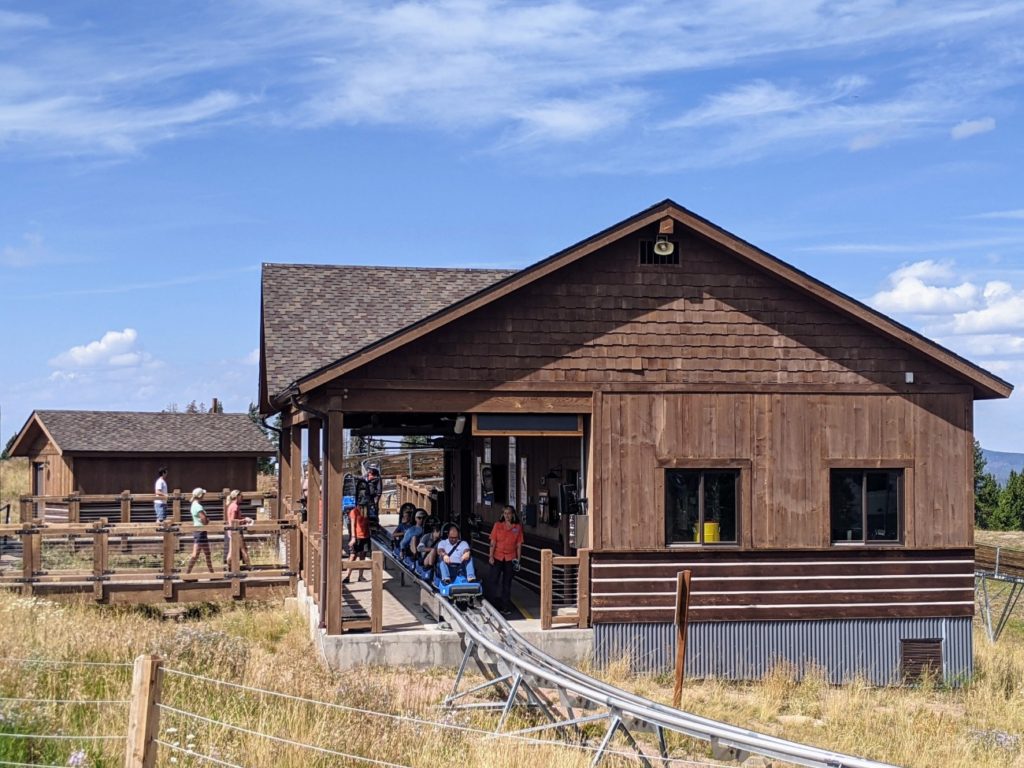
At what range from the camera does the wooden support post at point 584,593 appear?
56.5 ft

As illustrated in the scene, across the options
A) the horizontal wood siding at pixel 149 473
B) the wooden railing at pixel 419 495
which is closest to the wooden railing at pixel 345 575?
the wooden railing at pixel 419 495

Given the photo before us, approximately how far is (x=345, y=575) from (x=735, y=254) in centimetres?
908

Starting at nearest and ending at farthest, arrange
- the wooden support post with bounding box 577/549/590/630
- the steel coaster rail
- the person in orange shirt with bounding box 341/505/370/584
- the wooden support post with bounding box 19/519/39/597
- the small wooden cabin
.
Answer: the steel coaster rail < the wooden support post with bounding box 577/549/590/630 < the wooden support post with bounding box 19/519/39/597 < the person in orange shirt with bounding box 341/505/370/584 < the small wooden cabin

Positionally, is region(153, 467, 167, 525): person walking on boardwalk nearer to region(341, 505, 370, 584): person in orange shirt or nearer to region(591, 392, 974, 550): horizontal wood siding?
region(341, 505, 370, 584): person in orange shirt

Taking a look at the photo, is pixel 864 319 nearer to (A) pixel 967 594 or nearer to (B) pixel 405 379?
(A) pixel 967 594

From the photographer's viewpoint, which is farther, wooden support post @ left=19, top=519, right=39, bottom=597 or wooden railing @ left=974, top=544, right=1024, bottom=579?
wooden railing @ left=974, top=544, right=1024, bottom=579

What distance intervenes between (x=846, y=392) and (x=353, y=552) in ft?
28.7

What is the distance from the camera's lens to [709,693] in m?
16.5

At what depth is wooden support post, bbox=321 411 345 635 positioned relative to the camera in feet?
53.6

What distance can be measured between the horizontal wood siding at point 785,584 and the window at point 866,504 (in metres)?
0.29

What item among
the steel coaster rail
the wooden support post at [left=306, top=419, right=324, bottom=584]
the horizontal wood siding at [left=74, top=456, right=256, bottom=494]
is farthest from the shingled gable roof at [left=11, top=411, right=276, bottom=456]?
the steel coaster rail

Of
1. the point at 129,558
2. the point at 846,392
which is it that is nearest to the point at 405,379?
the point at 846,392

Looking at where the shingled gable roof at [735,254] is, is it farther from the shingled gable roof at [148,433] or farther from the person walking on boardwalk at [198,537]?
the shingled gable roof at [148,433]

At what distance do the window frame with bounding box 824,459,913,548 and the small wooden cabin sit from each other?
21425 mm
